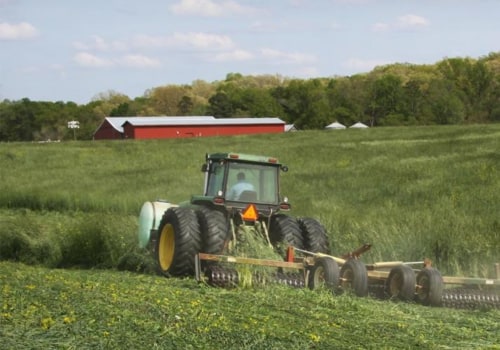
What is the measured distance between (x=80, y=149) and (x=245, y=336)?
40046 millimetres

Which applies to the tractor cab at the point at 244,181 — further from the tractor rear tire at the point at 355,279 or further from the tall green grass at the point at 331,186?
the tall green grass at the point at 331,186

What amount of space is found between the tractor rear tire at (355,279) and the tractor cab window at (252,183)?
2.32 meters

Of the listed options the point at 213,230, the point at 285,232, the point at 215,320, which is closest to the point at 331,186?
the point at 285,232

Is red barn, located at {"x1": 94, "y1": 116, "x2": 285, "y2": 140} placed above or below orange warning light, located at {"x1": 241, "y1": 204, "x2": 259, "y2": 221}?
above

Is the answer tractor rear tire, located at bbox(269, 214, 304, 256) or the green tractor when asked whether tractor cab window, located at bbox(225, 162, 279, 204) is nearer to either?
the green tractor

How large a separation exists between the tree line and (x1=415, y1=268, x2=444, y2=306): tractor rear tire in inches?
2778

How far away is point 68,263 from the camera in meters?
14.9

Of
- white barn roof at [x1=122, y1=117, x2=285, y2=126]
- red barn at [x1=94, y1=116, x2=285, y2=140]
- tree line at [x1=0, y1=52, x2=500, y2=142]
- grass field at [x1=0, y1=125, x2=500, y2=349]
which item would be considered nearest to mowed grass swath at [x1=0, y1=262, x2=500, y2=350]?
grass field at [x1=0, y1=125, x2=500, y2=349]

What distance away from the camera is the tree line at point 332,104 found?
85.5 metres

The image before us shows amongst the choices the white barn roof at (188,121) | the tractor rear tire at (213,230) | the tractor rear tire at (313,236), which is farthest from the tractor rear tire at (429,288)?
the white barn roof at (188,121)

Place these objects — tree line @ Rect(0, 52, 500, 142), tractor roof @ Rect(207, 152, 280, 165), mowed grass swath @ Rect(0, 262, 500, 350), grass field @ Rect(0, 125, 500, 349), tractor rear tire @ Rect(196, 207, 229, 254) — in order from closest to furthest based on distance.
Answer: mowed grass swath @ Rect(0, 262, 500, 350) → grass field @ Rect(0, 125, 500, 349) → tractor rear tire @ Rect(196, 207, 229, 254) → tractor roof @ Rect(207, 152, 280, 165) → tree line @ Rect(0, 52, 500, 142)

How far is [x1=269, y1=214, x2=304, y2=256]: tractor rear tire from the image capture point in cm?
1159

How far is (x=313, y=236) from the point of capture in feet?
39.3

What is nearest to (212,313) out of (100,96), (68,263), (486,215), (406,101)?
(68,263)
